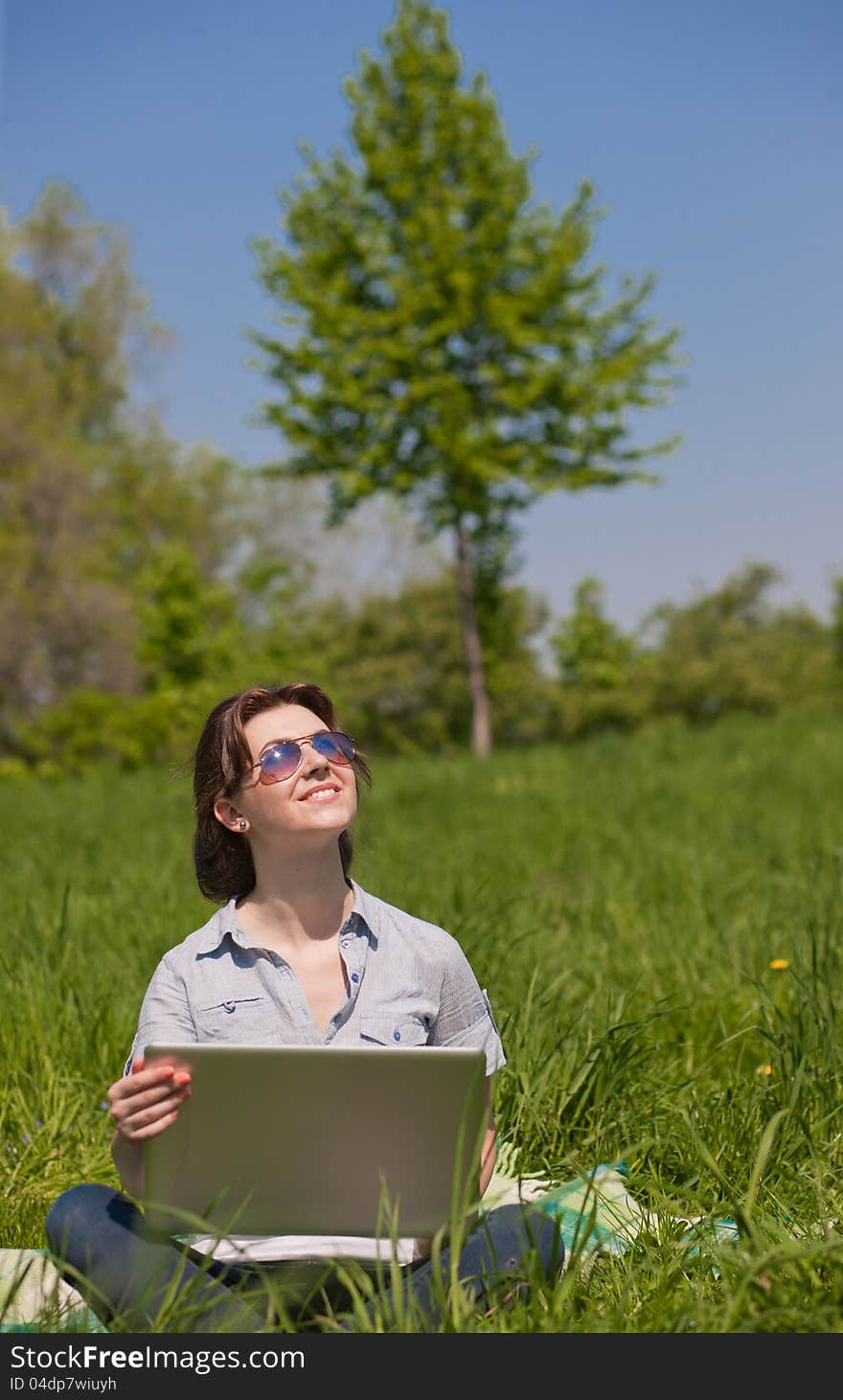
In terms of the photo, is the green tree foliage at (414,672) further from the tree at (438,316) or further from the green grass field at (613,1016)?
the green grass field at (613,1016)

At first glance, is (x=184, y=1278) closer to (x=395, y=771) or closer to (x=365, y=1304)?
(x=365, y=1304)

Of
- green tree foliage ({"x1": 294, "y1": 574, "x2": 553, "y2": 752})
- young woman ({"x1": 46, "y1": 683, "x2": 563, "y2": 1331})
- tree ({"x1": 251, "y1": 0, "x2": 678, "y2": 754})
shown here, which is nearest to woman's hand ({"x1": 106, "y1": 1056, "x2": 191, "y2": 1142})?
young woman ({"x1": 46, "y1": 683, "x2": 563, "y2": 1331})

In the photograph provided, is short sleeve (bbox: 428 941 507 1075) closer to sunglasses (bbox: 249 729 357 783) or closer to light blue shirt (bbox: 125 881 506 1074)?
light blue shirt (bbox: 125 881 506 1074)

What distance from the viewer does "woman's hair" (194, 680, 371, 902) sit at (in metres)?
2.38

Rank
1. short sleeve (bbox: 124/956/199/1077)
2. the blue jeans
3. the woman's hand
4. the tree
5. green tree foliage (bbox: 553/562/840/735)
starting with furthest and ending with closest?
1. green tree foliage (bbox: 553/562/840/735)
2. the tree
3. short sleeve (bbox: 124/956/199/1077)
4. the blue jeans
5. the woman's hand

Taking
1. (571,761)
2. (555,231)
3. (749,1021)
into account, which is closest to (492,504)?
(555,231)

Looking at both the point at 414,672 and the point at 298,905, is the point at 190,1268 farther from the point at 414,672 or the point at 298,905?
the point at 414,672

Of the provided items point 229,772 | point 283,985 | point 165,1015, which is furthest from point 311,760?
point 165,1015

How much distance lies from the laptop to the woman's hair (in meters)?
0.56

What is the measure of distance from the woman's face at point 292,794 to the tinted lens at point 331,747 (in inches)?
0.6

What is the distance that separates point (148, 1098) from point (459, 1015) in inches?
24.3
